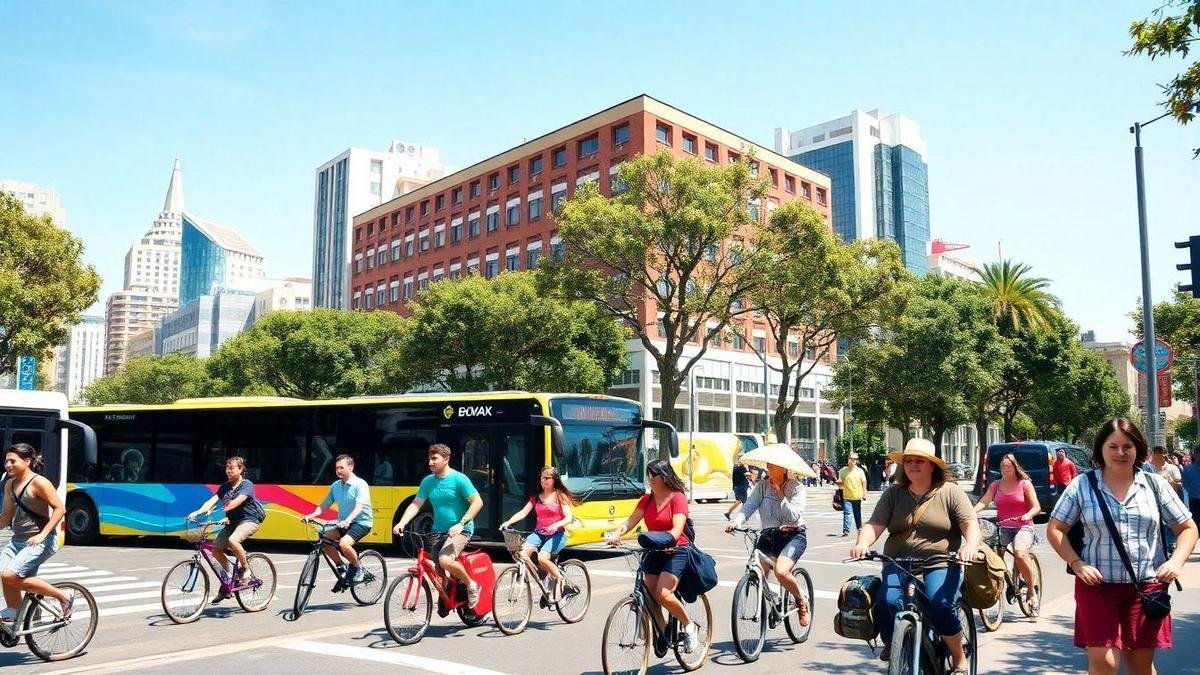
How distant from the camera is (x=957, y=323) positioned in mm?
45344

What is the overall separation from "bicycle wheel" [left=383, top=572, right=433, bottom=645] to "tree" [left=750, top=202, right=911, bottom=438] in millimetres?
22962

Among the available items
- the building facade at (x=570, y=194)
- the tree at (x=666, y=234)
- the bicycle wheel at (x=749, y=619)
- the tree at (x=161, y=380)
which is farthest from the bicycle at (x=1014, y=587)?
the tree at (x=161, y=380)

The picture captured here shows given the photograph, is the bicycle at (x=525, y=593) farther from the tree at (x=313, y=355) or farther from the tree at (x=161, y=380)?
the tree at (x=161, y=380)

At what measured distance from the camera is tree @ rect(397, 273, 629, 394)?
40.9 m

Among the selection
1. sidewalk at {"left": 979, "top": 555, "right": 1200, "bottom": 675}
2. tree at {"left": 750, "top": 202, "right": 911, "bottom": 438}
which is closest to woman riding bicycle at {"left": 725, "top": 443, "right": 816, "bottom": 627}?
sidewalk at {"left": 979, "top": 555, "right": 1200, "bottom": 675}

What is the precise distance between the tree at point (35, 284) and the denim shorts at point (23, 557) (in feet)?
71.2

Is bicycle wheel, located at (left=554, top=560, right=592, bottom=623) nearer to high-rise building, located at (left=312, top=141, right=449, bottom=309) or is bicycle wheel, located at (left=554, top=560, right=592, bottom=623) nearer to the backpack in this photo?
the backpack

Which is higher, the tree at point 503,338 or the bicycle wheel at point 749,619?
the tree at point 503,338

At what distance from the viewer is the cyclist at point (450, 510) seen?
8453 millimetres

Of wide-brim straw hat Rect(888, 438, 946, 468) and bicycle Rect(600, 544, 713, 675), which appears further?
bicycle Rect(600, 544, 713, 675)

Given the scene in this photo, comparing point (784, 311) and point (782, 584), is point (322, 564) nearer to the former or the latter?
A: point (782, 584)

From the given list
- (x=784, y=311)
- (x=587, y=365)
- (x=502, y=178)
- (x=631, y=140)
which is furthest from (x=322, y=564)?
(x=502, y=178)

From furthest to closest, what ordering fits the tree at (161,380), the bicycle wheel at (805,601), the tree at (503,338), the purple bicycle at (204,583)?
1. the tree at (161,380)
2. the tree at (503,338)
3. the purple bicycle at (204,583)
4. the bicycle wheel at (805,601)

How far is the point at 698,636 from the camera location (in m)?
7.18
